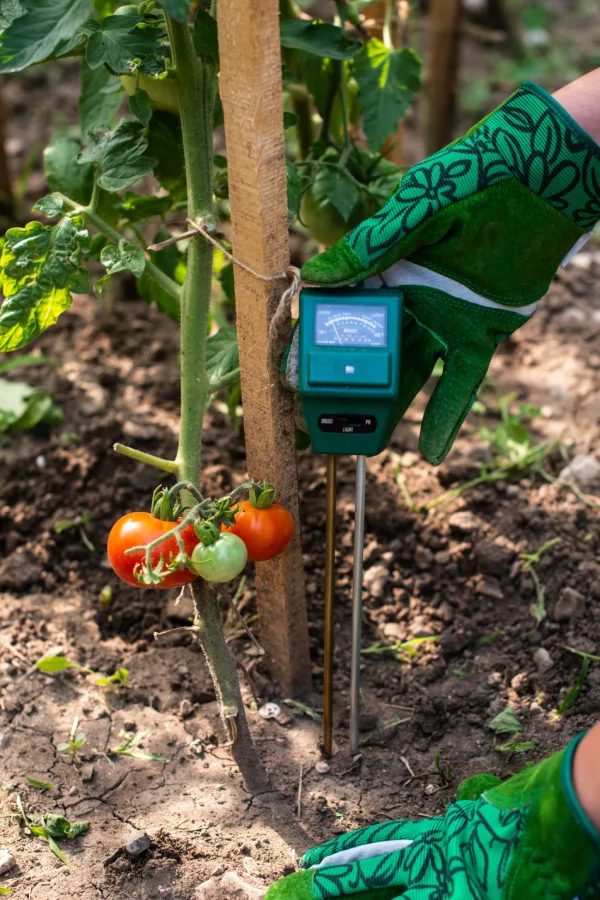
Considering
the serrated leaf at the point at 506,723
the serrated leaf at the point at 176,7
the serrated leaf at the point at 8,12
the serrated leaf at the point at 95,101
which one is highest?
the serrated leaf at the point at 176,7

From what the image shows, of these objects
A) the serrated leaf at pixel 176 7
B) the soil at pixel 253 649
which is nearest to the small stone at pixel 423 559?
the soil at pixel 253 649

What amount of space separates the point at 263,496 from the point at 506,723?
60cm

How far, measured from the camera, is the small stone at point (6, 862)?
4.41ft

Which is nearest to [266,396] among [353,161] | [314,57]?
[353,161]

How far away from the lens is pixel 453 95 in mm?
3002

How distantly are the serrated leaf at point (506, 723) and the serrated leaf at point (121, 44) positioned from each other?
1.16 m

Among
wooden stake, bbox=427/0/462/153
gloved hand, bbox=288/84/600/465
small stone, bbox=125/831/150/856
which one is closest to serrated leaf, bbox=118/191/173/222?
gloved hand, bbox=288/84/600/465

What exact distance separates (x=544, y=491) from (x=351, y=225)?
0.76 meters

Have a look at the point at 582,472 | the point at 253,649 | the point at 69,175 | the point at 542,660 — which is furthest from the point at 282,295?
the point at 582,472

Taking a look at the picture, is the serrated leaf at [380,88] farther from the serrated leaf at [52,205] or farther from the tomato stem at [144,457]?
the tomato stem at [144,457]

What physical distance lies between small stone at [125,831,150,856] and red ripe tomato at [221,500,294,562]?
1.46 feet

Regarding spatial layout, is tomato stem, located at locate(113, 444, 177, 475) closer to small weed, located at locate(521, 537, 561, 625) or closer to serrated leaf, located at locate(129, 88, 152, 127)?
serrated leaf, located at locate(129, 88, 152, 127)

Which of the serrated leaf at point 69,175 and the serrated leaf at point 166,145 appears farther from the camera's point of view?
the serrated leaf at point 69,175

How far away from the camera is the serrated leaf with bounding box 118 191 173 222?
5.11ft
